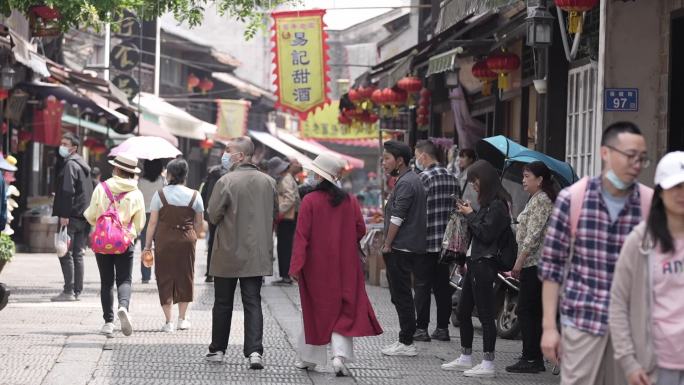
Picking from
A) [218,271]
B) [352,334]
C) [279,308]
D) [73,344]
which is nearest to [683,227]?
[352,334]

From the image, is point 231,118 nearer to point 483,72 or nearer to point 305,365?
point 483,72

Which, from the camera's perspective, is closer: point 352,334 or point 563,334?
point 563,334

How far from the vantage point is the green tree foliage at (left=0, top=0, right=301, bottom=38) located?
1486cm

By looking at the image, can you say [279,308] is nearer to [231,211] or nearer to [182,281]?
[182,281]

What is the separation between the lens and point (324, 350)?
391 inches

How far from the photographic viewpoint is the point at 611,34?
10.3 meters

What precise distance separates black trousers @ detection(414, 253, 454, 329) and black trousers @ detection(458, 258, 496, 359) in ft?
3.91

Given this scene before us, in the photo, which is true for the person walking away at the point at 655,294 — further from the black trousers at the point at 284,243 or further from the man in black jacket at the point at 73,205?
the black trousers at the point at 284,243

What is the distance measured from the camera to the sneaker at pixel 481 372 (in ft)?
32.3

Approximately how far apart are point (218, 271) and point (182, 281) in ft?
6.43

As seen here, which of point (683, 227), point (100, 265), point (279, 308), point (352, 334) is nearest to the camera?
point (683, 227)

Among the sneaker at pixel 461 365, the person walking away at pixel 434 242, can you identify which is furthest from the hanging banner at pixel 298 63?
the sneaker at pixel 461 365

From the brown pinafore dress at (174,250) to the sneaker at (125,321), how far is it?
479mm

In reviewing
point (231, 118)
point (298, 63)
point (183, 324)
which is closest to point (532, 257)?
point (183, 324)
